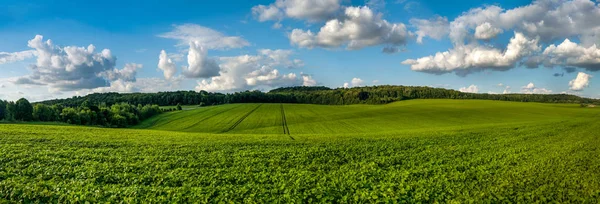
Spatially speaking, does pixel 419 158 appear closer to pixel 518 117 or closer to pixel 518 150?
pixel 518 150

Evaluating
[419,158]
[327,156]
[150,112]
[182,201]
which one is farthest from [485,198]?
[150,112]

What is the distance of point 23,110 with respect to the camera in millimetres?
96000

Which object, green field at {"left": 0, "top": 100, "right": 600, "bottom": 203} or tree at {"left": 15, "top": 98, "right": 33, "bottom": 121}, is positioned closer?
green field at {"left": 0, "top": 100, "right": 600, "bottom": 203}

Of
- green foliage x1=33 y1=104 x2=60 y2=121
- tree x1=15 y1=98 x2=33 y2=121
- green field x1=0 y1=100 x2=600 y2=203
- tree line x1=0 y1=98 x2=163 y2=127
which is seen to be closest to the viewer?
green field x1=0 y1=100 x2=600 y2=203

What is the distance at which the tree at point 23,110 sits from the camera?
95025 mm

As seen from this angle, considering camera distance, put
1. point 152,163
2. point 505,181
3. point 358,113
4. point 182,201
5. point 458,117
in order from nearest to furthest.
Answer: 1. point 182,201
2. point 505,181
3. point 152,163
4. point 458,117
5. point 358,113

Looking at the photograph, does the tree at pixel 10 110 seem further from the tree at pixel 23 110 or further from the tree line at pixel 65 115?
the tree at pixel 23 110

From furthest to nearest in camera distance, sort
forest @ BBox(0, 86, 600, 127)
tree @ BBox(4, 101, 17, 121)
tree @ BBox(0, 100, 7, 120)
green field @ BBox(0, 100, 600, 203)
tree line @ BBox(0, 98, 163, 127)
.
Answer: forest @ BBox(0, 86, 600, 127) < tree @ BBox(0, 100, 7, 120) < tree line @ BBox(0, 98, 163, 127) < tree @ BBox(4, 101, 17, 121) < green field @ BBox(0, 100, 600, 203)

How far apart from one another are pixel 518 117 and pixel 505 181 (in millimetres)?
89029

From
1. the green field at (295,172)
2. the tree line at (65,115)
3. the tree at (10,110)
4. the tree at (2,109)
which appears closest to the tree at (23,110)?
the tree line at (65,115)

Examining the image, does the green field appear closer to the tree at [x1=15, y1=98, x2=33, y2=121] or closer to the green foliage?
the tree at [x1=15, y1=98, x2=33, y2=121]

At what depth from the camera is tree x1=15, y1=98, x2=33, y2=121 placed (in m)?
95.0

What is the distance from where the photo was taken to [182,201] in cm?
1323

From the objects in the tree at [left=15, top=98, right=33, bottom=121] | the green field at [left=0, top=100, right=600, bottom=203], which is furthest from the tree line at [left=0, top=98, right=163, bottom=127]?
the green field at [left=0, top=100, right=600, bottom=203]
